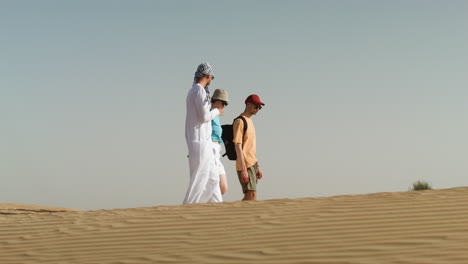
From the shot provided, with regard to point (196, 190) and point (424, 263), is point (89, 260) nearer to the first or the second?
point (196, 190)

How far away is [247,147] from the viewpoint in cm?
1110

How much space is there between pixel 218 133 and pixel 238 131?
0.32 metres

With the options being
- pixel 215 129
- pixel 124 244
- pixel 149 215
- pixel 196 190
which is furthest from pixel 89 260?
pixel 215 129

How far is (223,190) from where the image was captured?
35.6 ft

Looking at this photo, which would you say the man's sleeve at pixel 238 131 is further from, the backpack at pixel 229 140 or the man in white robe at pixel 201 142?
the man in white robe at pixel 201 142

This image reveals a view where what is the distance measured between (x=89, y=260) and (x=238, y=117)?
156 inches

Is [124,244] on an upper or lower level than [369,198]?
lower

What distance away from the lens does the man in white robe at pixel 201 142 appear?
10.1m

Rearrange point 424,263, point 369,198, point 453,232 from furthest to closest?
point 369,198, point 453,232, point 424,263

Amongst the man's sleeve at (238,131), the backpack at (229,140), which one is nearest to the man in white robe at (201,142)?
the man's sleeve at (238,131)

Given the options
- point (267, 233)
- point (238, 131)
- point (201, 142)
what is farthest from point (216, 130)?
point (267, 233)

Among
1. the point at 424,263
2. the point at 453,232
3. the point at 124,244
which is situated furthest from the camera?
the point at 124,244

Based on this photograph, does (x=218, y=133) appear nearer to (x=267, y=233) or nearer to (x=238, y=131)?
(x=238, y=131)

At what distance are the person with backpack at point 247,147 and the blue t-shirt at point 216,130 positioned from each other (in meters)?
0.24
